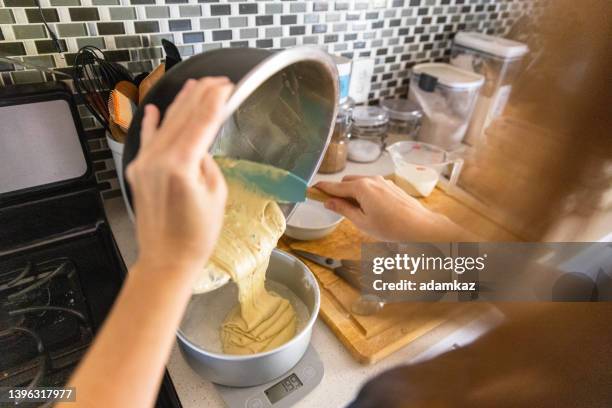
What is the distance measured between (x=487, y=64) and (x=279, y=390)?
959 mm

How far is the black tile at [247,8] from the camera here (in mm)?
771

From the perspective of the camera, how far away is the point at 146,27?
704 mm

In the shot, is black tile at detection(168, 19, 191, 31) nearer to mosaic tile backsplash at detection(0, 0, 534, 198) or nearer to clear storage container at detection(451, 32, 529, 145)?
mosaic tile backsplash at detection(0, 0, 534, 198)

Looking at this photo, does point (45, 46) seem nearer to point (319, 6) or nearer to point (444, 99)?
A: point (319, 6)

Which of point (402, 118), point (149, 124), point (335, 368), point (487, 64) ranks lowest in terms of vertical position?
point (335, 368)

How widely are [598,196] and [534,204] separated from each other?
50 mm

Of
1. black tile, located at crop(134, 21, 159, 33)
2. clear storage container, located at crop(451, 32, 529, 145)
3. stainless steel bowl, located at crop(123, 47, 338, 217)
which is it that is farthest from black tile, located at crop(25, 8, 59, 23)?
clear storage container, located at crop(451, 32, 529, 145)

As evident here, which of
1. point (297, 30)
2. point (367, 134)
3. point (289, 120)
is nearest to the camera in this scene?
point (289, 120)

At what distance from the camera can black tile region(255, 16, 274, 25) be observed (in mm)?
802

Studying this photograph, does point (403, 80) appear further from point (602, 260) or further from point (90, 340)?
point (90, 340)

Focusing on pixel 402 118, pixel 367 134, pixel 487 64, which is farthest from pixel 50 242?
pixel 487 64

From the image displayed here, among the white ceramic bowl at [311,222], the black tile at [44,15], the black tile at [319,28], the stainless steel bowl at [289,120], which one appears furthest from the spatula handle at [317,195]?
the black tile at [44,15]

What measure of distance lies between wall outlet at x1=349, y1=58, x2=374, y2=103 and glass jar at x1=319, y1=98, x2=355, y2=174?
0.09 meters

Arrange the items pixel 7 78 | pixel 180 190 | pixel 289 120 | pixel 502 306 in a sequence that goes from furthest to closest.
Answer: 1. pixel 7 78
2. pixel 289 120
3. pixel 502 306
4. pixel 180 190
